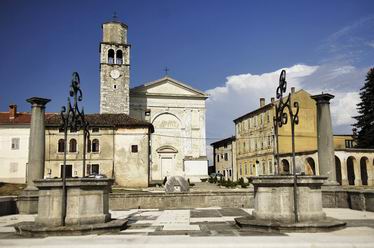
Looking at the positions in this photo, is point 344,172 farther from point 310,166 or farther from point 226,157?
point 226,157

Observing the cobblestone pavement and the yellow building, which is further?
the yellow building

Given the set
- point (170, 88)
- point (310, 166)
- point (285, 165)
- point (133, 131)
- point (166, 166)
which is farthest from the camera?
point (170, 88)

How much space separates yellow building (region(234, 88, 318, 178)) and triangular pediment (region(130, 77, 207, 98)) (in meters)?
10.2

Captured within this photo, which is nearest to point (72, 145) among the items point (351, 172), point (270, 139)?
point (270, 139)

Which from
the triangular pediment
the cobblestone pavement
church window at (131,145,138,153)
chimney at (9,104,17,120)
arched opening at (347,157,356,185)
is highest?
the triangular pediment

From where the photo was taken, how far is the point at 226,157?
227ft

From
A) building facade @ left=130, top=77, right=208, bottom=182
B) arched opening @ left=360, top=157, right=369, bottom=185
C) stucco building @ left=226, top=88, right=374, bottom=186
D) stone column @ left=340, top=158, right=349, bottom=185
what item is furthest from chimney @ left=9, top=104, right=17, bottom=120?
arched opening @ left=360, top=157, right=369, bottom=185

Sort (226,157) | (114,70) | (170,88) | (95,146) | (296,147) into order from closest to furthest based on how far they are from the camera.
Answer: (95,146) → (296,147) → (114,70) → (170,88) → (226,157)

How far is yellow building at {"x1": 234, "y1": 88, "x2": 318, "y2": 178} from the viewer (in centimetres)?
4985

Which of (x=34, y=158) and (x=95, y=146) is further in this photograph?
(x=95, y=146)

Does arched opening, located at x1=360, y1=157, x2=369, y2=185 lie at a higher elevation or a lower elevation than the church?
lower

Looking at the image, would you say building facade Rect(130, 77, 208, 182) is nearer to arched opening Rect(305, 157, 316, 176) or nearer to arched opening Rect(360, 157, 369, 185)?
arched opening Rect(305, 157, 316, 176)

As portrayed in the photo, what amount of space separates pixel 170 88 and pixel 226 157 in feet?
64.0

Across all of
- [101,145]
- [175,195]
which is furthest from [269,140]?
[175,195]
